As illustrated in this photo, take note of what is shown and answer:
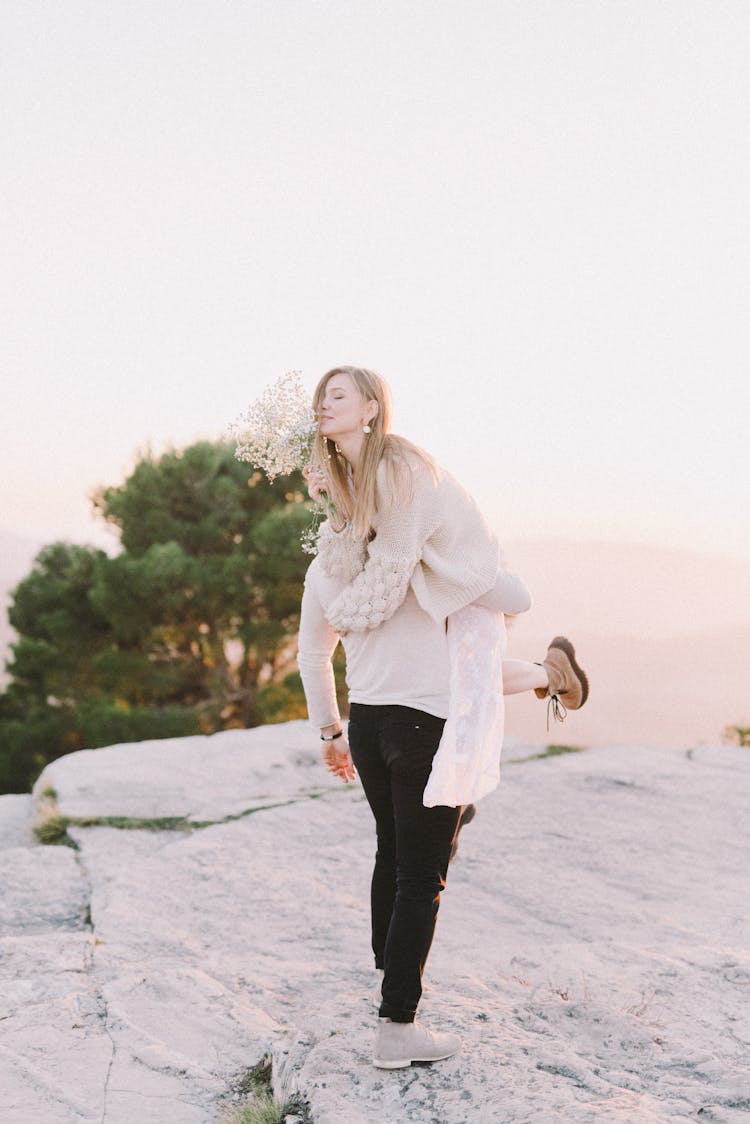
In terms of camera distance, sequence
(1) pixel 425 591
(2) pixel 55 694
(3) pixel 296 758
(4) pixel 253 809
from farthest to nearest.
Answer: (2) pixel 55 694
(3) pixel 296 758
(4) pixel 253 809
(1) pixel 425 591

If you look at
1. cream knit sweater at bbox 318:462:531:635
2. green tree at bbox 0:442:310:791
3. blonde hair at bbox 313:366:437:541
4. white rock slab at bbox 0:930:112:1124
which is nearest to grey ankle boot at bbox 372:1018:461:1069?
white rock slab at bbox 0:930:112:1124

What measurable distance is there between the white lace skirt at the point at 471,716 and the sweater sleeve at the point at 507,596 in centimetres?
3

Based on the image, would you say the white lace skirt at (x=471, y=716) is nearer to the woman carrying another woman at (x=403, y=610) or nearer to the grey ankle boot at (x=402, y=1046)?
the woman carrying another woman at (x=403, y=610)

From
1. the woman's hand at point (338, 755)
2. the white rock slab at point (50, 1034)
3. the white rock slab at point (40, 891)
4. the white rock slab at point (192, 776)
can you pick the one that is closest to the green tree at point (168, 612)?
the white rock slab at point (192, 776)

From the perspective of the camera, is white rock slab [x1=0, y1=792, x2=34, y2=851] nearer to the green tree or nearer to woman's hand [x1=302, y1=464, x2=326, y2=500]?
woman's hand [x1=302, y1=464, x2=326, y2=500]

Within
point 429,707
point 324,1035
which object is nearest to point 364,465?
point 429,707

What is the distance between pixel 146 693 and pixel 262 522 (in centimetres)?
358

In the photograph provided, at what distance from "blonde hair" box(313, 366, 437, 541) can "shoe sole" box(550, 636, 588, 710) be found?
92 cm

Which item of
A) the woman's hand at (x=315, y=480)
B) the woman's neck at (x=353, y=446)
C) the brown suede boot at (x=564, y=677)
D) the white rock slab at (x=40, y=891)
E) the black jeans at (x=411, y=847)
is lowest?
the white rock slab at (x=40, y=891)

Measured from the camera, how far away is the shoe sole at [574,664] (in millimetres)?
3076

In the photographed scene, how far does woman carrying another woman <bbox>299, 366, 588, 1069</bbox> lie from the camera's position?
2432 mm

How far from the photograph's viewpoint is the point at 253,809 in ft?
19.1

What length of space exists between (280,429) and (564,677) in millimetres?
1244

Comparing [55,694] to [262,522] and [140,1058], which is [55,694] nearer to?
[262,522]
